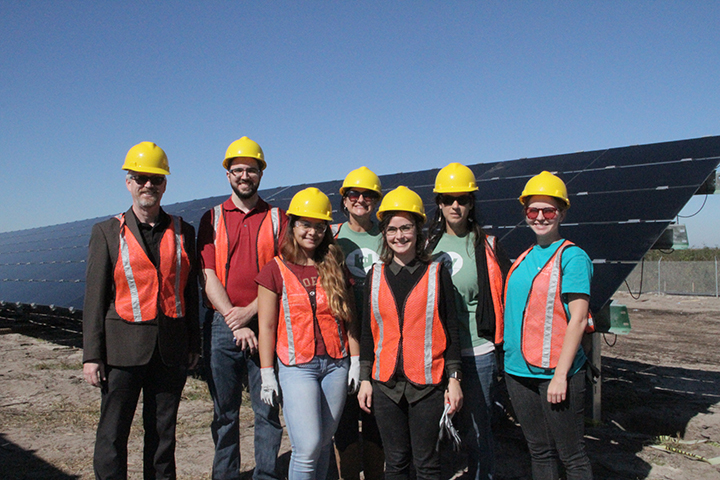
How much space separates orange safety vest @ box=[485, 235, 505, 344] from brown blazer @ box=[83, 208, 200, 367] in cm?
206

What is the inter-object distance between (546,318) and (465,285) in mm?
542

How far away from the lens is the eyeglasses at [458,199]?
12.0 ft

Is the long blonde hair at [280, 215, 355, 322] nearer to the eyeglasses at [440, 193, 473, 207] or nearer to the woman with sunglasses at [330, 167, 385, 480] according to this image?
the woman with sunglasses at [330, 167, 385, 480]

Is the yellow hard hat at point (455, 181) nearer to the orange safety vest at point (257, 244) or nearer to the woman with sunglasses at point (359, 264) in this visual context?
the woman with sunglasses at point (359, 264)

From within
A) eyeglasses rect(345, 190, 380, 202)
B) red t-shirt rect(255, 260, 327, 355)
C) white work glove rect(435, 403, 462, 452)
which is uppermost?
eyeglasses rect(345, 190, 380, 202)

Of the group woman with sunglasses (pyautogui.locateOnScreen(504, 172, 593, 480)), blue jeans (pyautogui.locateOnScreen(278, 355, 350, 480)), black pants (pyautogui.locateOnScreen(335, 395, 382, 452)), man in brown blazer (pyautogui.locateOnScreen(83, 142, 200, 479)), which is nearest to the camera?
woman with sunglasses (pyautogui.locateOnScreen(504, 172, 593, 480))

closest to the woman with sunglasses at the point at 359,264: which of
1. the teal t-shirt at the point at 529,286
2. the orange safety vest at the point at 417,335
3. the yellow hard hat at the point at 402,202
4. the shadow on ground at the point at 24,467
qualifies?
the yellow hard hat at the point at 402,202

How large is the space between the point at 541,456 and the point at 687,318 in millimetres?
16084

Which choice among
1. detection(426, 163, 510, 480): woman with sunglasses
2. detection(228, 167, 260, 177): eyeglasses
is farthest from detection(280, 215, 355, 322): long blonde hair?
detection(426, 163, 510, 480): woman with sunglasses

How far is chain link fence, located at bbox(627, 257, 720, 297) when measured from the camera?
2284 cm

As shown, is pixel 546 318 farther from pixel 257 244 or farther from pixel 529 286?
pixel 257 244

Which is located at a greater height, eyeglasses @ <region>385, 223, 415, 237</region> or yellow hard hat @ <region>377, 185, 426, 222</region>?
yellow hard hat @ <region>377, 185, 426, 222</region>

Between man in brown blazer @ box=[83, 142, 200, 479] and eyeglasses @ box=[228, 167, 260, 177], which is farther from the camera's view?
eyeglasses @ box=[228, 167, 260, 177]

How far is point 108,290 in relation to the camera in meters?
3.34
